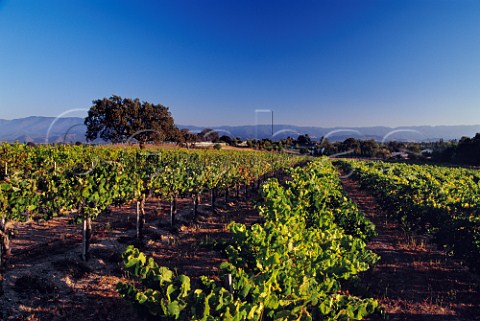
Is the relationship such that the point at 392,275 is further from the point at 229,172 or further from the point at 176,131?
the point at 176,131

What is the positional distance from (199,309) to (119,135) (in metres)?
61.6

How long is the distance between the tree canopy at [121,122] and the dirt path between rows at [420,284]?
52.7 metres

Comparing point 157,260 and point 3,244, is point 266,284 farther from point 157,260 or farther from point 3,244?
point 3,244

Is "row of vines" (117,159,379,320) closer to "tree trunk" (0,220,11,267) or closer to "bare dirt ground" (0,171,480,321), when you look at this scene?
"bare dirt ground" (0,171,480,321)

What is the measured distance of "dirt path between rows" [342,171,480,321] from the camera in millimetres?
7473

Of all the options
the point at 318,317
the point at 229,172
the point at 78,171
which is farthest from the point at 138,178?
the point at 318,317

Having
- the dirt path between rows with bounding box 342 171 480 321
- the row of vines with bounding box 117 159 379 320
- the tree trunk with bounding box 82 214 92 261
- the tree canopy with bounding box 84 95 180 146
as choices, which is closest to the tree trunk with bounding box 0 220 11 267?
the tree trunk with bounding box 82 214 92 261

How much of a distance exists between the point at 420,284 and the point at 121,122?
59063 millimetres

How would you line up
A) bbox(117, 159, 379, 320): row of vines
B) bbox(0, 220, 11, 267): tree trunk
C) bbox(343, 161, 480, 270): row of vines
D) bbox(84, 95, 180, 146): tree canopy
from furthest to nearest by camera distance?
bbox(84, 95, 180, 146): tree canopy, bbox(343, 161, 480, 270): row of vines, bbox(0, 220, 11, 267): tree trunk, bbox(117, 159, 379, 320): row of vines

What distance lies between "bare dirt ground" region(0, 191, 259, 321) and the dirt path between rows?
4725mm

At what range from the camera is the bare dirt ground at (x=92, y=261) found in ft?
23.6

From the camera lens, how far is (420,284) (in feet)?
29.5

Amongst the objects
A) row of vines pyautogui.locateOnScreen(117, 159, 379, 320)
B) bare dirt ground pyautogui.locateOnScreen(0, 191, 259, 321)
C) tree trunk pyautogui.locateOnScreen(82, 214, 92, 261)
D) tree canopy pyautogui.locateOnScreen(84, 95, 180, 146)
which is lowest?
bare dirt ground pyautogui.locateOnScreen(0, 191, 259, 321)

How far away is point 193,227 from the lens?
14.7 meters
